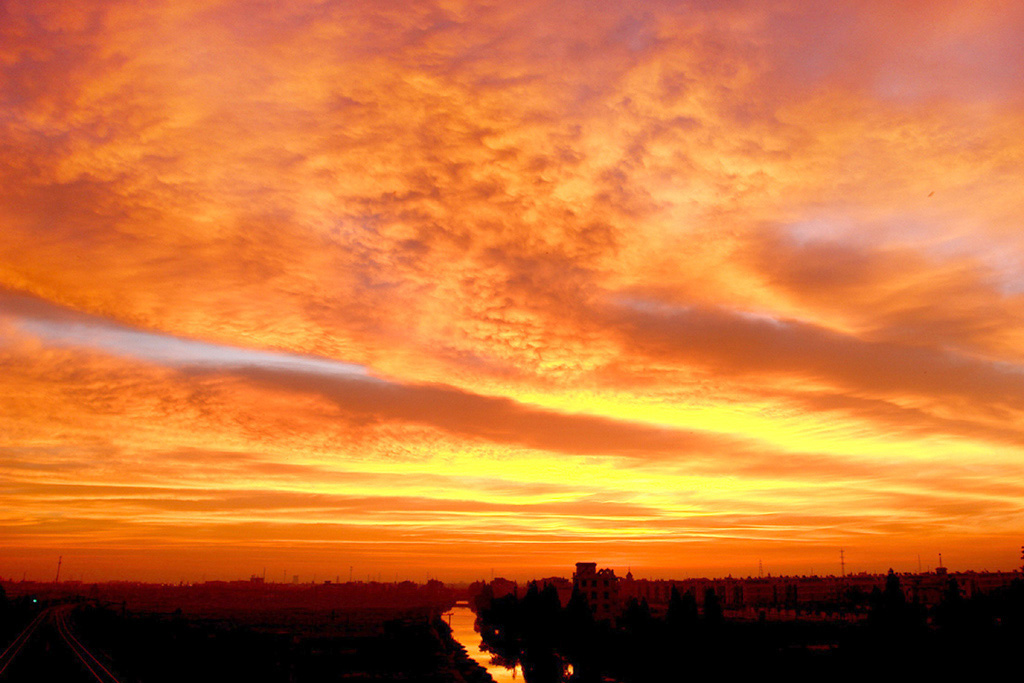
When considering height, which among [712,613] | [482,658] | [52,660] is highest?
[712,613]

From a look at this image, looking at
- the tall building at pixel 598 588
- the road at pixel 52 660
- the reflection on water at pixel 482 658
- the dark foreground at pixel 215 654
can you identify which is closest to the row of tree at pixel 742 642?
the reflection on water at pixel 482 658

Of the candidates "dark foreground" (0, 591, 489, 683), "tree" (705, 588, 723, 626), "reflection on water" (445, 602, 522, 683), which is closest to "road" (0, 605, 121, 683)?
"dark foreground" (0, 591, 489, 683)

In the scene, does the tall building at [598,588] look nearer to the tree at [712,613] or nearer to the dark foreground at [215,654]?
the dark foreground at [215,654]

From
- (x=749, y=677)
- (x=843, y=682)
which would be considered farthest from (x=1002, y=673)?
(x=749, y=677)

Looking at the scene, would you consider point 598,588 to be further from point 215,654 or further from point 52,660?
point 52,660

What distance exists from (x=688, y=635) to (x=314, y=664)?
41.0 metres

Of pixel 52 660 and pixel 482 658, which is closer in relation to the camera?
pixel 52 660

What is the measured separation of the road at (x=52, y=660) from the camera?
55928 mm

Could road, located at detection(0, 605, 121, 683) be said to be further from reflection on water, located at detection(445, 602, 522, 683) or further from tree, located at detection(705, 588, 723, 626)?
tree, located at detection(705, 588, 723, 626)

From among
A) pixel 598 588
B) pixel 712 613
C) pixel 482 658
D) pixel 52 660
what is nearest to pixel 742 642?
pixel 712 613

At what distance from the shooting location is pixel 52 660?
66688 millimetres

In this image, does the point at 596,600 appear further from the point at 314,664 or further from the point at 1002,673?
the point at 1002,673

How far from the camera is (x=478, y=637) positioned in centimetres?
13550

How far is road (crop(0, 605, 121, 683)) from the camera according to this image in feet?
183
